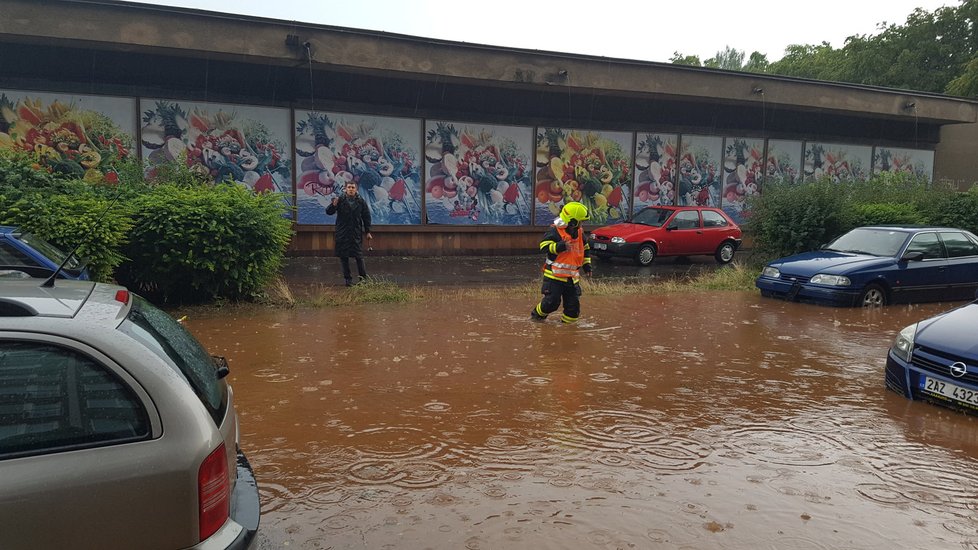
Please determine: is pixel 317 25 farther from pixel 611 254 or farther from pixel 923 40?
pixel 923 40

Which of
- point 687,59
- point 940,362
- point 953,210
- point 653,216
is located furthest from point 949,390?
point 687,59

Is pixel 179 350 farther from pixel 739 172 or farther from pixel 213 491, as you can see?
pixel 739 172

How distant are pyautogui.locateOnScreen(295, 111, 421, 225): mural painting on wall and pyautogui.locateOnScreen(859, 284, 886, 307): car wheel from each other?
10.1 metres

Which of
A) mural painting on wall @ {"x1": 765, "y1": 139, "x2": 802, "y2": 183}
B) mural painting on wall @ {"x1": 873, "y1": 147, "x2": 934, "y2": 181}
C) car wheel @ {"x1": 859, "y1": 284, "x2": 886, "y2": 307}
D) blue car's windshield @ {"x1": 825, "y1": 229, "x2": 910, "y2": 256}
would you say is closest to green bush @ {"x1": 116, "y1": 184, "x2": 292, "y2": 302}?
car wheel @ {"x1": 859, "y1": 284, "x2": 886, "y2": 307}

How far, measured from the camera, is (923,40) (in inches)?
1494

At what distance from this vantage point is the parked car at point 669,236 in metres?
17.2

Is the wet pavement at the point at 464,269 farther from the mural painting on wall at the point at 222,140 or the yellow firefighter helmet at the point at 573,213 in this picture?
the yellow firefighter helmet at the point at 573,213

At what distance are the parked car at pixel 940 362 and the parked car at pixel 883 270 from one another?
4750 millimetres

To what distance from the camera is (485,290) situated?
12.6 meters

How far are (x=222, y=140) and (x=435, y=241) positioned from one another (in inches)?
217

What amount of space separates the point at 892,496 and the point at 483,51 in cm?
1374

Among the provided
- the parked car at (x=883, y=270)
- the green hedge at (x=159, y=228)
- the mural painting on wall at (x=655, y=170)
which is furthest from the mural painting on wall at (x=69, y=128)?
the mural painting on wall at (x=655, y=170)

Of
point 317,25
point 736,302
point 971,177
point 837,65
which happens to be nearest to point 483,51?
point 317,25

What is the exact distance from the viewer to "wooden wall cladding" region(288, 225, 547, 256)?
1680cm
